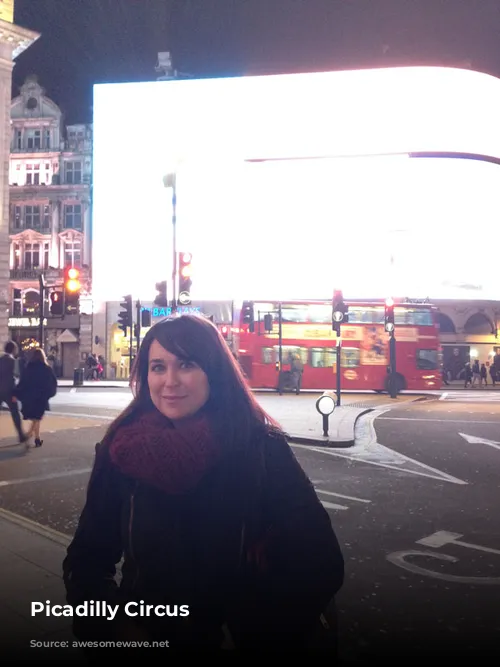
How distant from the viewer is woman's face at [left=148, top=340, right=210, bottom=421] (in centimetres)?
169

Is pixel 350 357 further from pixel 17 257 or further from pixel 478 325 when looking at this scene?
pixel 17 257

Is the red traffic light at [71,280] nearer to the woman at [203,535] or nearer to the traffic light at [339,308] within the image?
the traffic light at [339,308]

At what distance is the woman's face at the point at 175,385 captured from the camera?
1.69 meters

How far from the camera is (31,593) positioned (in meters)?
3.61

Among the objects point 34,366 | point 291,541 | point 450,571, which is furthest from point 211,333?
point 34,366

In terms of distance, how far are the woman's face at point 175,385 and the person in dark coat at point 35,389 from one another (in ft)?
28.9

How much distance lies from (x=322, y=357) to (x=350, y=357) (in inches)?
51.4

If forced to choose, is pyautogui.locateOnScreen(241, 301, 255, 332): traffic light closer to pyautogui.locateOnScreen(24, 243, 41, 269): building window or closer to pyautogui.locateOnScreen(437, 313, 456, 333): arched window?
pyautogui.locateOnScreen(437, 313, 456, 333): arched window

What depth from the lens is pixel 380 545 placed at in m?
4.94

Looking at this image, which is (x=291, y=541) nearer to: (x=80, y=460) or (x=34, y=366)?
(x=80, y=460)

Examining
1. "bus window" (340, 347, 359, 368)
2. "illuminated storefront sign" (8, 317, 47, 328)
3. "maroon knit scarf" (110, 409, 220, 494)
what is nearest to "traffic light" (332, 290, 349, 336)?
"bus window" (340, 347, 359, 368)

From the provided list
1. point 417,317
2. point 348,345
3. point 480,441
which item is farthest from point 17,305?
point 480,441

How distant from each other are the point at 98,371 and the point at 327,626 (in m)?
36.0

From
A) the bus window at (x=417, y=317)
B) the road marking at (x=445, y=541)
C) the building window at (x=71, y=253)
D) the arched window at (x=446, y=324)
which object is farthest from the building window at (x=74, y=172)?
the road marking at (x=445, y=541)
